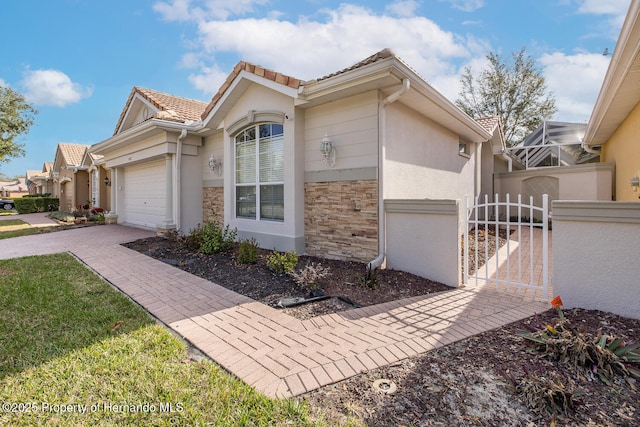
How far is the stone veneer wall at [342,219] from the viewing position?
6.73 m

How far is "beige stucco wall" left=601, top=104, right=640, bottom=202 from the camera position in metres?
7.79

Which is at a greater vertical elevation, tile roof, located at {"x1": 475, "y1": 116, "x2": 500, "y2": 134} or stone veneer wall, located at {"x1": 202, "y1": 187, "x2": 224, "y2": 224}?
tile roof, located at {"x1": 475, "y1": 116, "x2": 500, "y2": 134}

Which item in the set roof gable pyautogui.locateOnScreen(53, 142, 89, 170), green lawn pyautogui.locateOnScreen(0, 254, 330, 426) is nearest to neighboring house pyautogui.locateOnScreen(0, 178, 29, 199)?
roof gable pyautogui.locateOnScreen(53, 142, 89, 170)

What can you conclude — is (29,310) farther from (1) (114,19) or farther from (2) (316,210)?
(1) (114,19)

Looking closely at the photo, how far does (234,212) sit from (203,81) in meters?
11.3

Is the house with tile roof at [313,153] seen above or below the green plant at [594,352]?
above

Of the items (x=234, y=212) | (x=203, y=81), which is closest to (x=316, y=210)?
(x=234, y=212)

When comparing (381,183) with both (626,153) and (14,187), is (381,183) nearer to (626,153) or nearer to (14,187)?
(626,153)

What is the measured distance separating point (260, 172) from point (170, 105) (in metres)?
6.29

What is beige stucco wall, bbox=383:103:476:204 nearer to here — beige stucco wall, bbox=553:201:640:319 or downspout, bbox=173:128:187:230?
beige stucco wall, bbox=553:201:640:319

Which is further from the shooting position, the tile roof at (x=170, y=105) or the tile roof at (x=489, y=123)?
the tile roof at (x=489, y=123)

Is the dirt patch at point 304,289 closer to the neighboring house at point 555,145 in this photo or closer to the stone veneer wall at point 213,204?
the stone veneer wall at point 213,204

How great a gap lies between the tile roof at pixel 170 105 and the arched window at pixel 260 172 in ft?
10.2

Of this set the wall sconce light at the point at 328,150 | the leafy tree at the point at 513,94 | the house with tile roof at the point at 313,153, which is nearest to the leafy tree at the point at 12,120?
the house with tile roof at the point at 313,153
